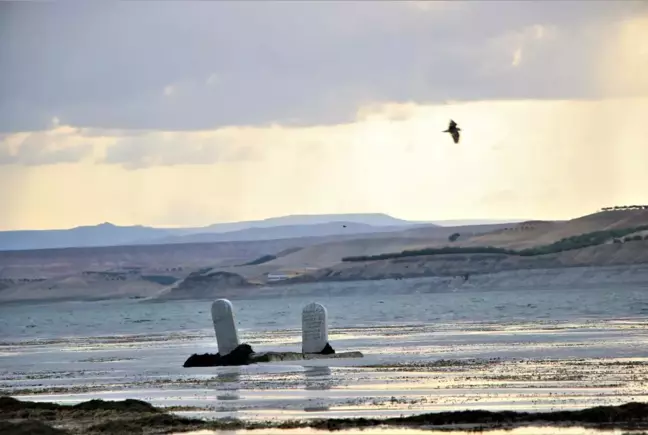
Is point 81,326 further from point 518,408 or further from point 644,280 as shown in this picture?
point 518,408

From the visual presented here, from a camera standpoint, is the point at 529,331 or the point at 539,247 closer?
the point at 529,331

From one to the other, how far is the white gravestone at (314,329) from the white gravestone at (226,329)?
2.32 metres

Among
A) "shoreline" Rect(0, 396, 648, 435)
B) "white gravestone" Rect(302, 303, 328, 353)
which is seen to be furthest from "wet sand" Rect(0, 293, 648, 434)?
"white gravestone" Rect(302, 303, 328, 353)

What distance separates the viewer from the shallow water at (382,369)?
32812mm

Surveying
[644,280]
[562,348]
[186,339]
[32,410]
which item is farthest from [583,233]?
[32,410]

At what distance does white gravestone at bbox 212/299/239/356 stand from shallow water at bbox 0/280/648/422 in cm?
154

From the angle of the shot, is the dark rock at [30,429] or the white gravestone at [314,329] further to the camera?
the white gravestone at [314,329]

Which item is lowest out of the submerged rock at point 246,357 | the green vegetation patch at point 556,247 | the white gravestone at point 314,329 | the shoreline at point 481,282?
the submerged rock at point 246,357

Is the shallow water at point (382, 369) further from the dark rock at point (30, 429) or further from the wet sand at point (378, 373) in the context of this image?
the dark rock at point (30, 429)

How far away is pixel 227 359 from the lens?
48188 mm

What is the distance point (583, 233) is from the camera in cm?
18338

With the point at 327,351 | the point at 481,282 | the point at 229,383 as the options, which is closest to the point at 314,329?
the point at 327,351

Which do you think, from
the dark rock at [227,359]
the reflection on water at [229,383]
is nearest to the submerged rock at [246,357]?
the dark rock at [227,359]

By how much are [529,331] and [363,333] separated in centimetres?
939
